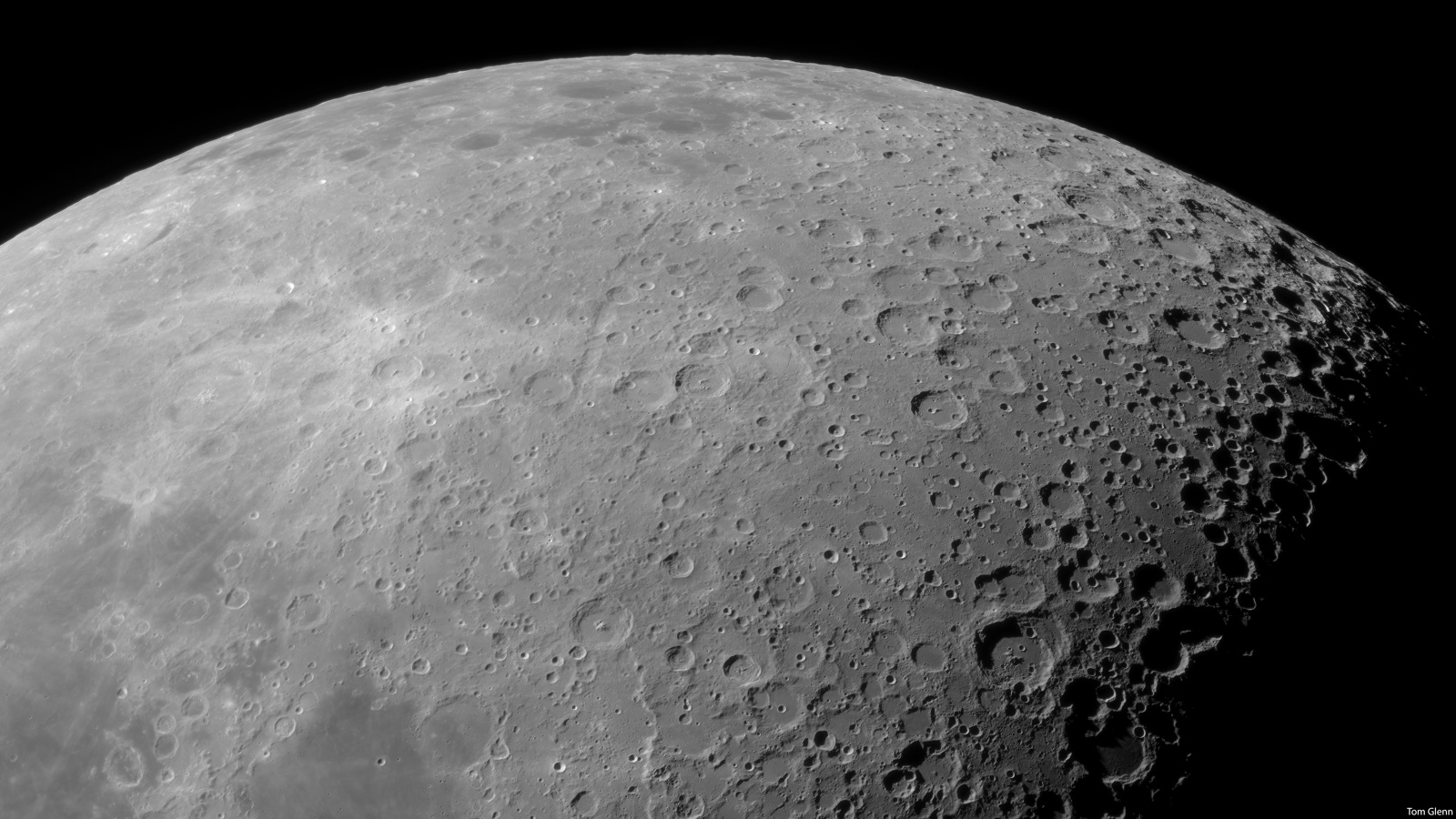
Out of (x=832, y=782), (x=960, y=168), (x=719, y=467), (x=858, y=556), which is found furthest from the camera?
(x=960, y=168)

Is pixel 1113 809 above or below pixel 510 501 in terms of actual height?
below

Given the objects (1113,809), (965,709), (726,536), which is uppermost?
(726,536)

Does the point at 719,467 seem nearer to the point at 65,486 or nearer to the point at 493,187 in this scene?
the point at 493,187

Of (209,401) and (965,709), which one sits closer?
(965,709)

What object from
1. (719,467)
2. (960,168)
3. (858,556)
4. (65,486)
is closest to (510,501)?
(719,467)

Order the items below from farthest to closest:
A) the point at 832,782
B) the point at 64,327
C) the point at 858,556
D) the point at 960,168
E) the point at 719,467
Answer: the point at 960,168, the point at 64,327, the point at 719,467, the point at 858,556, the point at 832,782

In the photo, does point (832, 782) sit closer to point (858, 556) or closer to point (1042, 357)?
point (858, 556)
